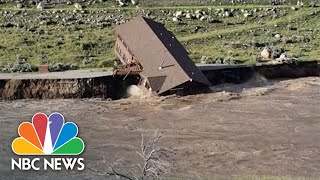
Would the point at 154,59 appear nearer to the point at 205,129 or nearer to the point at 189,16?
the point at 205,129

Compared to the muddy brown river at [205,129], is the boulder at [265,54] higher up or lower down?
higher up

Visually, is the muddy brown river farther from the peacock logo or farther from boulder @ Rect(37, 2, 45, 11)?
boulder @ Rect(37, 2, 45, 11)

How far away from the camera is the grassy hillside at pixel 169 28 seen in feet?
153

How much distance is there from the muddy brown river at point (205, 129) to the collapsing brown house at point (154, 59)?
101 centimetres

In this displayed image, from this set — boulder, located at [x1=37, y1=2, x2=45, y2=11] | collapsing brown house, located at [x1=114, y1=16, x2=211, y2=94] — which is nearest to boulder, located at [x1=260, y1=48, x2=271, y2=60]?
collapsing brown house, located at [x1=114, y1=16, x2=211, y2=94]

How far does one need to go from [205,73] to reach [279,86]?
4667 mm

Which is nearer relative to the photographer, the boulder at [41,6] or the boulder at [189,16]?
the boulder at [189,16]

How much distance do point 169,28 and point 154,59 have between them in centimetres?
1670

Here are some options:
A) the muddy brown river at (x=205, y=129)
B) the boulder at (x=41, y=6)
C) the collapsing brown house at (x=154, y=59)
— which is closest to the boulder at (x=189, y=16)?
the boulder at (x=41, y=6)

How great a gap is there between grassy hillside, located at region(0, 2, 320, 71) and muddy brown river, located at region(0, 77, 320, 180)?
22.4ft

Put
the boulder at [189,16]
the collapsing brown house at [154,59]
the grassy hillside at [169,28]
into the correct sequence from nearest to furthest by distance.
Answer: the collapsing brown house at [154,59], the grassy hillside at [169,28], the boulder at [189,16]

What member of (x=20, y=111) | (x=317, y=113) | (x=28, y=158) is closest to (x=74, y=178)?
(x=28, y=158)

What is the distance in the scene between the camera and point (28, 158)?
89.4 ft

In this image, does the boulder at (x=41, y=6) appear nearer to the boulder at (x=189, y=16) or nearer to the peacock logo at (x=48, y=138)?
the boulder at (x=189, y=16)
